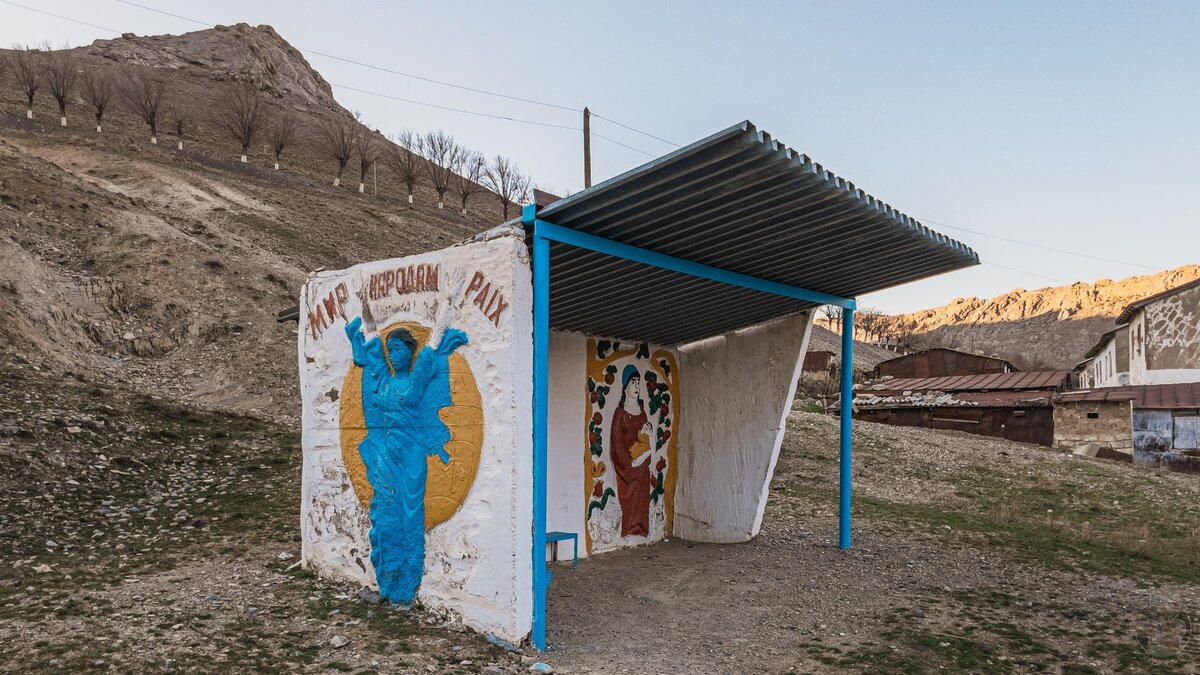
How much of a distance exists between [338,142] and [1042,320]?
72.2 m

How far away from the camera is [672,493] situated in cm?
1030

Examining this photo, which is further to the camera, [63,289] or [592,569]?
[63,289]

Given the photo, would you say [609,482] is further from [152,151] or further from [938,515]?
[152,151]

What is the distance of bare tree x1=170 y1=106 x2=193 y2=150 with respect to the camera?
47.9 metres

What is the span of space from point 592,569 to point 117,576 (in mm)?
4580

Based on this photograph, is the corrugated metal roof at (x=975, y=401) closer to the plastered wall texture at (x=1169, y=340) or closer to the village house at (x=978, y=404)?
the village house at (x=978, y=404)

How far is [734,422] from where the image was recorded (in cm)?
988

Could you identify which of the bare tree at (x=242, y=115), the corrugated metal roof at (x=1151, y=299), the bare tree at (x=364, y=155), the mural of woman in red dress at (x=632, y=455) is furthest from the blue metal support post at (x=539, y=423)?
the bare tree at (x=242, y=115)

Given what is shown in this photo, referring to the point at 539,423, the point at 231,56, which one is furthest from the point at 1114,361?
the point at 231,56

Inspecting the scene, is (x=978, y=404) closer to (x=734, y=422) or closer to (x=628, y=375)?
(x=734, y=422)

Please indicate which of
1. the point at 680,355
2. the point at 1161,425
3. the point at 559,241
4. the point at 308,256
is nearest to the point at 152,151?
the point at 308,256

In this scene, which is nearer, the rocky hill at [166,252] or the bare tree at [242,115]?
the rocky hill at [166,252]

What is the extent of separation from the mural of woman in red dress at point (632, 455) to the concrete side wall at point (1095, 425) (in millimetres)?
15926

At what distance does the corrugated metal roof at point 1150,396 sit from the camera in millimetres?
18648
